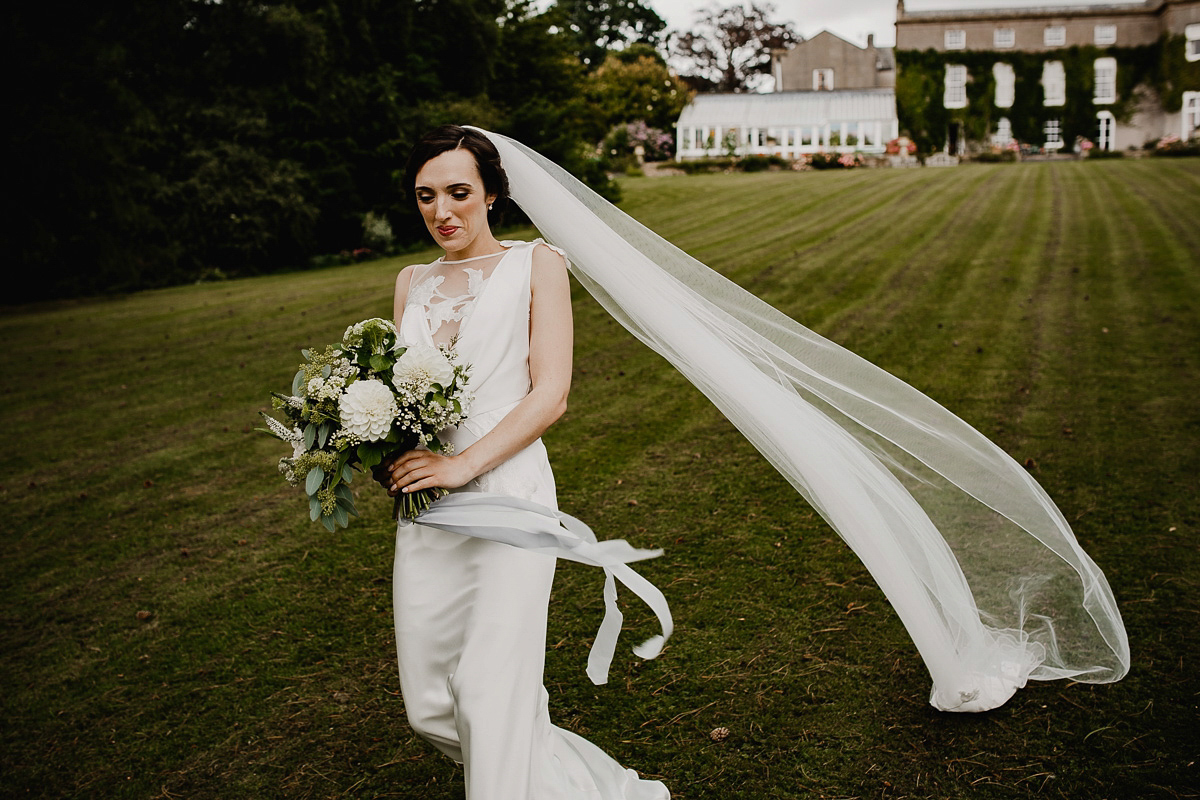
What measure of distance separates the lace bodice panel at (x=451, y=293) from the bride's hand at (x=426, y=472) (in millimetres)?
453

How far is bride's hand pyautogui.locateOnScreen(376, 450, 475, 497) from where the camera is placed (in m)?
2.72

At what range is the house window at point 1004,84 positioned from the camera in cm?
4800

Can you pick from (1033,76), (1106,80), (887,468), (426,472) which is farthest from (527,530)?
(1106,80)

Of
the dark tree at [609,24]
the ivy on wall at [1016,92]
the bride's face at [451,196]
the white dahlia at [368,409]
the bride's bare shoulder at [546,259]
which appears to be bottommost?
the white dahlia at [368,409]

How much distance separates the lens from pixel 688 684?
13.5 feet

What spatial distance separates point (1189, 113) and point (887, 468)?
176ft

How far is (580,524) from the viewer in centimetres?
297

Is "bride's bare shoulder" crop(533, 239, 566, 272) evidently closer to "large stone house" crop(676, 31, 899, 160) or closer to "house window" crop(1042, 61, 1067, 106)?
"large stone house" crop(676, 31, 899, 160)

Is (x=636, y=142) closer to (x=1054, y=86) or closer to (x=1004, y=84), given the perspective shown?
(x=1004, y=84)

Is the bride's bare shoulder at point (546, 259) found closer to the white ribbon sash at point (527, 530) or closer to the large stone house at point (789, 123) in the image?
the white ribbon sash at point (527, 530)

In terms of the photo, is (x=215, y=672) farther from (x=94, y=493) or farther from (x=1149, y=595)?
(x=1149, y=595)

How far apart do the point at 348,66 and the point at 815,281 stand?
2038cm

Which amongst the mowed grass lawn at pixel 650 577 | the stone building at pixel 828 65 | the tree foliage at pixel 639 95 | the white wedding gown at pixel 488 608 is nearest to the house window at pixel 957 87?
the stone building at pixel 828 65

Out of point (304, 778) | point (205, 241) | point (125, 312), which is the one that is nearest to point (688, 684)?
point (304, 778)
